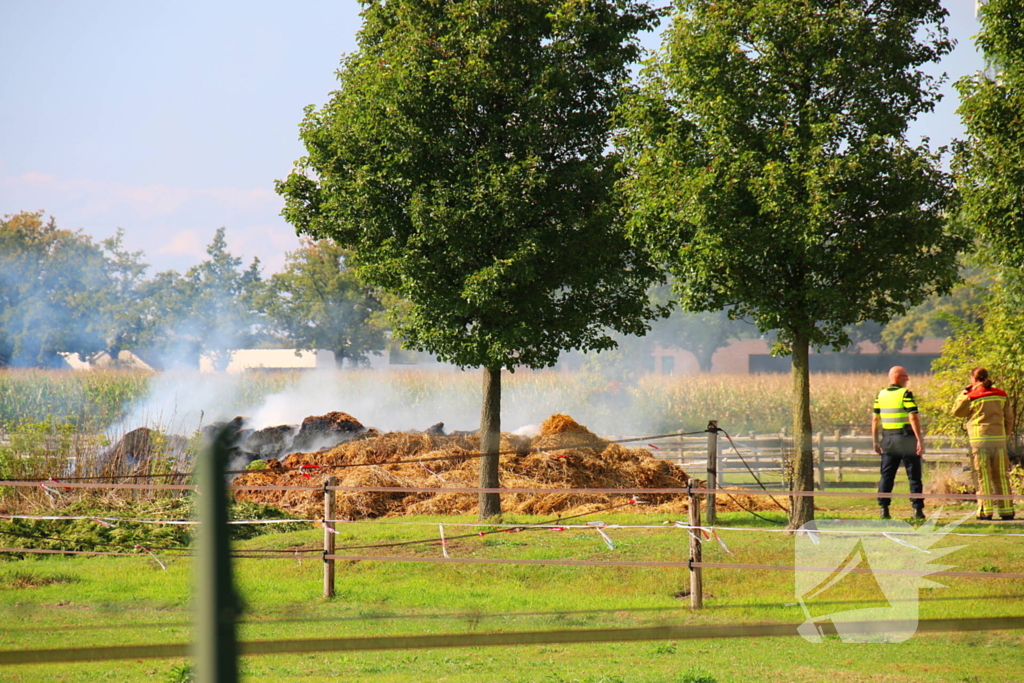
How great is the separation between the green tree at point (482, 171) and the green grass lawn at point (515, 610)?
130 inches

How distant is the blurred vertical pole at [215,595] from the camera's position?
141 centimetres

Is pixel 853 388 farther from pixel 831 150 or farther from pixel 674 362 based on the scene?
pixel 674 362

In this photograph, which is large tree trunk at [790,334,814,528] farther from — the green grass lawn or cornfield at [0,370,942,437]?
cornfield at [0,370,942,437]

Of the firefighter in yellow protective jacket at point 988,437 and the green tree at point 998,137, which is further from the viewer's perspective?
the firefighter in yellow protective jacket at point 988,437

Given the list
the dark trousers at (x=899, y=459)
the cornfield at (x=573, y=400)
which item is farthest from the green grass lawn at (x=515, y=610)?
the cornfield at (x=573, y=400)

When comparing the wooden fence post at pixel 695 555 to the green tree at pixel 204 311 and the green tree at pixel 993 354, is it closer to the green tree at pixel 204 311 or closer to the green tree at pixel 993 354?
the green tree at pixel 993 354

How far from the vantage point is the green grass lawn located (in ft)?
23.1

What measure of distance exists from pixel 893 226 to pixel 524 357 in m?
5.27

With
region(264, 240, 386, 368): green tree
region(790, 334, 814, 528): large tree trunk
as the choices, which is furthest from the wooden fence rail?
region(264, 240, 386, 368): green tree

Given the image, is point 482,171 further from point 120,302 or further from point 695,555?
point 120,302

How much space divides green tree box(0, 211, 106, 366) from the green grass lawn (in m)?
47.6

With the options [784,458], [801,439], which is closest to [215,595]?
[801,439]

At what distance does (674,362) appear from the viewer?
8975 centimetres

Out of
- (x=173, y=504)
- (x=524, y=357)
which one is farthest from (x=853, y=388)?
(x=173, y=504)
